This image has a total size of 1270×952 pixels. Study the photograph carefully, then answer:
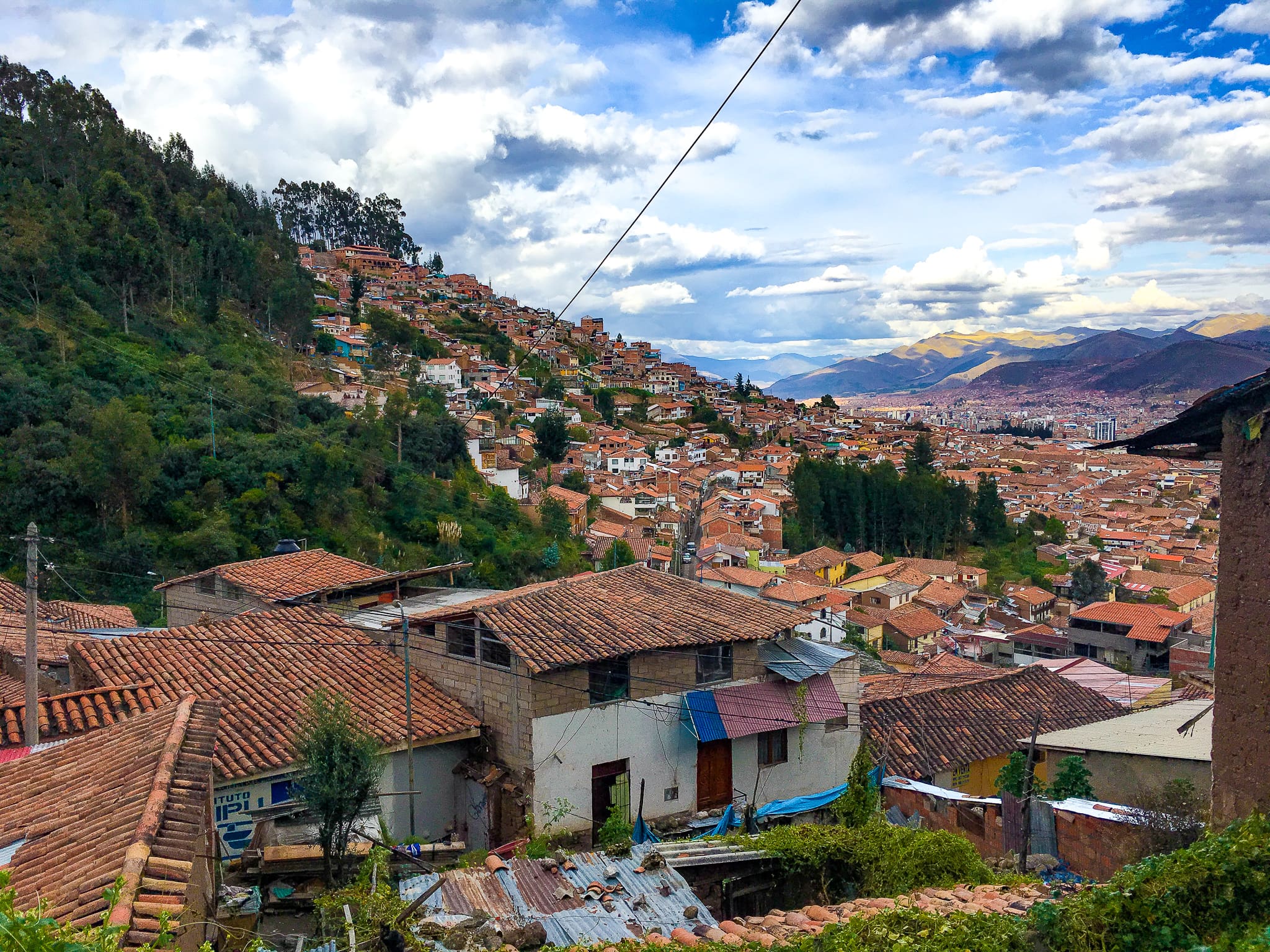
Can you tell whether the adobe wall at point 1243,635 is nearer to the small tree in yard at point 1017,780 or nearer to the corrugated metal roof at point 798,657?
the corrugated metal roof at point 798,657

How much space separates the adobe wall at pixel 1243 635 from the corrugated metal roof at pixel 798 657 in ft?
20.7

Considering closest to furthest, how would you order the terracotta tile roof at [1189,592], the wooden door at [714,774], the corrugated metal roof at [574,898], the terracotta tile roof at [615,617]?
1. the corrugated metal roof at [574,898]
2. the terracotta tile roof at [615,617]
3. the wooden door at [714,774]
4. the terracotta tile roof at [1189,592]

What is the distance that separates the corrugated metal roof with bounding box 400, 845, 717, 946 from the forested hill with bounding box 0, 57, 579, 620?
872 inches

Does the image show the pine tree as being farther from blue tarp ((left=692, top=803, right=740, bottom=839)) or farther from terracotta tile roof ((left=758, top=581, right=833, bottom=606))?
blue tarp ((left=692, top=803, right=740, bottom=839))

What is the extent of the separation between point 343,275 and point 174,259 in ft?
144

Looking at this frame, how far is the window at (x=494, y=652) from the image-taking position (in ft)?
34.6

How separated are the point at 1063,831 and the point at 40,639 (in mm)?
15174

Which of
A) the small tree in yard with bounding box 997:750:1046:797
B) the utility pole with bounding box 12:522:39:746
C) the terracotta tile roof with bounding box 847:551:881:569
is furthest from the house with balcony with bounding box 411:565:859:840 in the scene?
the terracotta tile roof with bounding box 847:551:881:569

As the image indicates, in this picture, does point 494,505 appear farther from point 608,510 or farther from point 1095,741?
point 1095,741

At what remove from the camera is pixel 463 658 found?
11.1 m

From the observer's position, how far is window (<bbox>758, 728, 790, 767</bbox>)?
38.1 feet

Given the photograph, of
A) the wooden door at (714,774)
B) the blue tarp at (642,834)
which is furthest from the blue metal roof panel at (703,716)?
the blue tarp at (642,834)

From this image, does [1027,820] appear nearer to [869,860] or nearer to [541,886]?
[869,860]

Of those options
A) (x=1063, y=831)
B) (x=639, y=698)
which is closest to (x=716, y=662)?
(x=639, y=698)
